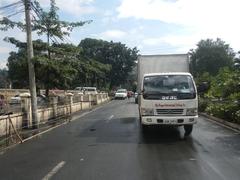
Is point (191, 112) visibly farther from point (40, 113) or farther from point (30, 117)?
point (40, 113)

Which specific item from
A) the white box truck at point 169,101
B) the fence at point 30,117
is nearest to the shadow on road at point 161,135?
the white box truck at point 169,101

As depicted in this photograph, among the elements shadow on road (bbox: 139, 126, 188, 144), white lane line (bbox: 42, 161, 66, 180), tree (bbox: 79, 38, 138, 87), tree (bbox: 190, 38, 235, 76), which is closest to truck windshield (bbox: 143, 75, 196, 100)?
shadow on road (bbox: 139, 126, 188, 144)

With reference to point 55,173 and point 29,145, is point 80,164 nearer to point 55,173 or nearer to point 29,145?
point 55,173

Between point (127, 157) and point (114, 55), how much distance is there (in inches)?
3177

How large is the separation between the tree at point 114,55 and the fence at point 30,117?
162 feet

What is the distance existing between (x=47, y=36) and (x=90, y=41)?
65599mm

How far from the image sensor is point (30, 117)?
71.4ft

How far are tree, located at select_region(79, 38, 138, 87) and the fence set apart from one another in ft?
162

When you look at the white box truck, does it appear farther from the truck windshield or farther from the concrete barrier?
the concrete barrier

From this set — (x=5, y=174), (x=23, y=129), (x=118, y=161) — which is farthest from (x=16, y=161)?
(x=23, y=129)

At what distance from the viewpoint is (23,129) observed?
803 inches

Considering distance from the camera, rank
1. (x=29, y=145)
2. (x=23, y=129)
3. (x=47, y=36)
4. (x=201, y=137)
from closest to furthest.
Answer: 1. (x=29, y=145)
2. (x=201, y=137)
3. (x=23, y=129)
4. (x=47, y=36)

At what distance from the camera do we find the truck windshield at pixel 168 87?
1480 cm

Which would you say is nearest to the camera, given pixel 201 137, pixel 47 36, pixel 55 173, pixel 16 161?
pixel 55 173
